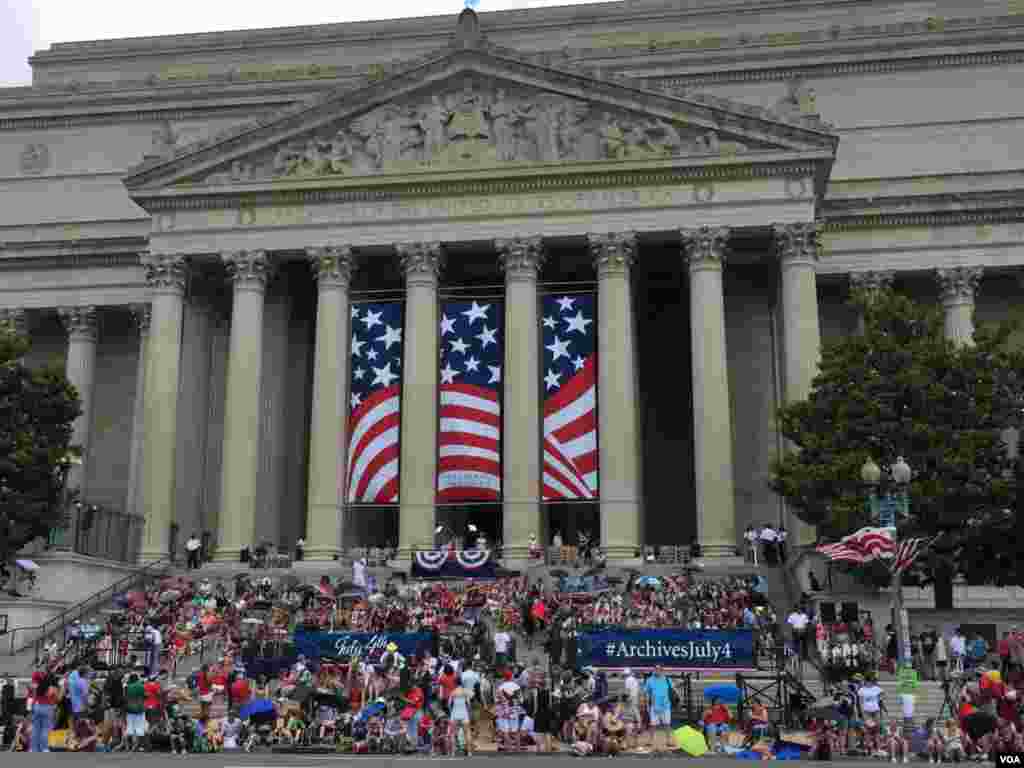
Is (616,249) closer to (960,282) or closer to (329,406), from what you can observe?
(329,406)

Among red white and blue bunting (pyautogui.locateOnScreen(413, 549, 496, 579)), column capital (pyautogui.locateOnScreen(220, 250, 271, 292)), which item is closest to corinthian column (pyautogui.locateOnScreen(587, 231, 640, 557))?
red white and blue bunting (pyautogui.locateOnScreen(413, 549, 496, 579))

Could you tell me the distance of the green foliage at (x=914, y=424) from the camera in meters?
33.2

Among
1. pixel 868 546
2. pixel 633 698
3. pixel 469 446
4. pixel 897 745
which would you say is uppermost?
pixel 469 446

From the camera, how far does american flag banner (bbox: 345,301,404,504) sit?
42.4 metres

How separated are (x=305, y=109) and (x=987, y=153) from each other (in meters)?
31.6

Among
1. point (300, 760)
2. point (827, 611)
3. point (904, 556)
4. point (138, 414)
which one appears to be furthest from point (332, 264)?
point (300, 760)

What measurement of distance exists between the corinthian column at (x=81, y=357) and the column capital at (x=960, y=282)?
33.8m

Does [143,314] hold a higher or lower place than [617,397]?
higher

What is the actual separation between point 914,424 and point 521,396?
45.5ft

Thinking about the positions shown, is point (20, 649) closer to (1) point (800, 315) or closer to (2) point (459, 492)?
(2) point (459, 492)

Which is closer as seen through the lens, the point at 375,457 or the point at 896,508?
the point at 896,508

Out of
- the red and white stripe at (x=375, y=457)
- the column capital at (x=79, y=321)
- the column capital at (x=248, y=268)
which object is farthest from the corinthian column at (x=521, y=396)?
the column capital at (x=79, y=321)

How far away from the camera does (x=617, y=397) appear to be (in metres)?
42.2

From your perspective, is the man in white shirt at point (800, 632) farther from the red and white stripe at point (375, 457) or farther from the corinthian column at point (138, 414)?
the corinthian column at point (138, 414)
